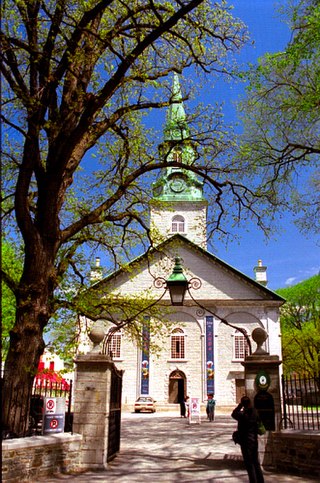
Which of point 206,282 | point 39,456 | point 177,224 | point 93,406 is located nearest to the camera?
point 39,456

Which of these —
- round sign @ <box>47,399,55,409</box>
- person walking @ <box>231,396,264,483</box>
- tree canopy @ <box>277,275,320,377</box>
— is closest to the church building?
tree canopy @ <box>277,275,320,377</box>

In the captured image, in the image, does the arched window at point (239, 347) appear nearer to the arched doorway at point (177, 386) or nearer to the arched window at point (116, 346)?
the arched doorway at point (177, 386)

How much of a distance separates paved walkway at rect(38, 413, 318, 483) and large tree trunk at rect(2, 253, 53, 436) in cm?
135

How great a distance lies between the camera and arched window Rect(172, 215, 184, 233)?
41591 mm

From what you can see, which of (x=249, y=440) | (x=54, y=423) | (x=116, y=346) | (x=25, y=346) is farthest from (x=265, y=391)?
(x=116, y=346)

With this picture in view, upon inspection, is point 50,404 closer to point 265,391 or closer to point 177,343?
point 265,391

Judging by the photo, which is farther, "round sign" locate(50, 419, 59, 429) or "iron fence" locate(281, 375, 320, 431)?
"iron fence" locate(281, 375, 320, 431)

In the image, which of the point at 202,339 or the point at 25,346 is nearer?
the point at 25,346

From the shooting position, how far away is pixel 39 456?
25.9 ft

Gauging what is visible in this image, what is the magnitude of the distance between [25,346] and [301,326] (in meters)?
45.6

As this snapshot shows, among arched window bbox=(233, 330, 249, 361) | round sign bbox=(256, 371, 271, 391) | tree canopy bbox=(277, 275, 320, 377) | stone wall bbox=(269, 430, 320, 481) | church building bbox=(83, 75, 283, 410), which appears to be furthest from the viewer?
tree canopy bbox=(277, 275, 320, 377)

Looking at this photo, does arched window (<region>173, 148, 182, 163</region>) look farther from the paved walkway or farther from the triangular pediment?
the triangular pediment

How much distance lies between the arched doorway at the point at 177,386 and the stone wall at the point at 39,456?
23.5 metres

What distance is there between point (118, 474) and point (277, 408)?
11.2 ft
